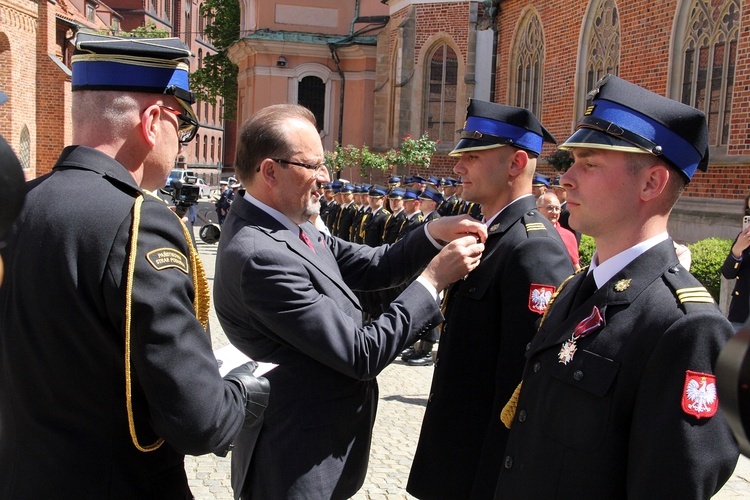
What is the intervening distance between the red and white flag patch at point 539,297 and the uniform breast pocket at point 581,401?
2.43 ft

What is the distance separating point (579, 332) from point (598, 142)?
1.86 feet

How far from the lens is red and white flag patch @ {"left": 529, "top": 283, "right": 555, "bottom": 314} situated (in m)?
2.96

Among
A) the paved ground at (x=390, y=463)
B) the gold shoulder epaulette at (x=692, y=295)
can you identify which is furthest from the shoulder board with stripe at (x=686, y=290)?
the paved ground at (x=390, y=463)

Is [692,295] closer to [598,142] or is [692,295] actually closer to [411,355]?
[598,142]

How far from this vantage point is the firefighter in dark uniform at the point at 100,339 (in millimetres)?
1997

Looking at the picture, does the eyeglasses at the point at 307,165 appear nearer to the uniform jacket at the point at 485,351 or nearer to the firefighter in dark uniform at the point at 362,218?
the uniform jacket at the point at 485,351

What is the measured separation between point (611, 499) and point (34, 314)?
160 centimetres

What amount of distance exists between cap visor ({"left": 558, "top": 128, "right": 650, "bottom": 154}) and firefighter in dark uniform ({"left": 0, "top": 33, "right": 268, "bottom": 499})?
3.91 ft

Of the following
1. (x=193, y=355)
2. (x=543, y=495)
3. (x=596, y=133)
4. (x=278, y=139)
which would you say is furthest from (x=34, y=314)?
(x=596, y=133)

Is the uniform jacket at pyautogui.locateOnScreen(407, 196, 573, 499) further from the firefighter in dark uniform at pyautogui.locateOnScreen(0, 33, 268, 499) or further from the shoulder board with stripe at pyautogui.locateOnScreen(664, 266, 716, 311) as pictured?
the firefighter in dark uniform at pyautogui.locateOnScreen(0, 33, 268, 499)

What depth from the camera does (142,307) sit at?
6.48 feet

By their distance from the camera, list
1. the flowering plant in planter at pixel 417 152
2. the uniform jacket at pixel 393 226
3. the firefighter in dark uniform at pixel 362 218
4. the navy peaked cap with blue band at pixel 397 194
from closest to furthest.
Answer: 1. the uniform jacket at pixel 393 226
2. the navy peaked cap with blue band at pixel 397 194
3. the firefighter in dark uniform at pixel 362 218
4. the flowering plant in planter at pixel 417 152

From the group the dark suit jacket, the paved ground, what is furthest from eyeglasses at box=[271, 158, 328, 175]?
the paved ground

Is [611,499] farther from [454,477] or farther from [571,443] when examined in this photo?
[454,477]
